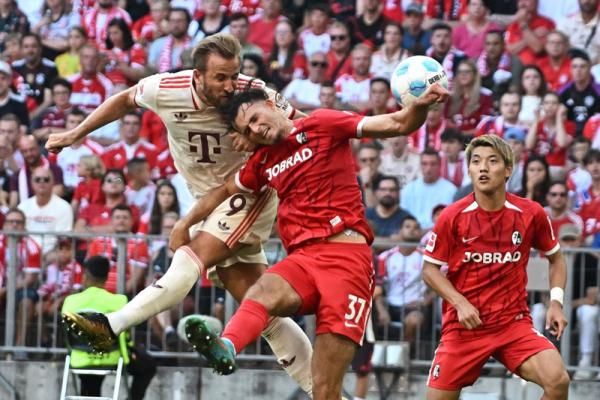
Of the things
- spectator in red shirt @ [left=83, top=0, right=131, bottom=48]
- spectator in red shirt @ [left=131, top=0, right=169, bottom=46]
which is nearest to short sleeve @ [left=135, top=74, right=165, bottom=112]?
spectator in red shirt @ [left=131, top=0, right=169, bottom=46]

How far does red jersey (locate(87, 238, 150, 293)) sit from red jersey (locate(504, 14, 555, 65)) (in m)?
4.63

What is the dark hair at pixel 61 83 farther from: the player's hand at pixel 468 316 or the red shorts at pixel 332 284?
the player's hand at pixel 468 316

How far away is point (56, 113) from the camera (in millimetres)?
16500

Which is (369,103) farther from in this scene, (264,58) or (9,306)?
(9,306)

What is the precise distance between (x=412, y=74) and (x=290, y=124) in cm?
82

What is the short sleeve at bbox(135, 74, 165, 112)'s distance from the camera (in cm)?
967

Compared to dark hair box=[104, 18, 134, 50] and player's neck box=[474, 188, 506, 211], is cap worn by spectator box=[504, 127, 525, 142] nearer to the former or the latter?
dark hair box=[104, 18, 134, 50]

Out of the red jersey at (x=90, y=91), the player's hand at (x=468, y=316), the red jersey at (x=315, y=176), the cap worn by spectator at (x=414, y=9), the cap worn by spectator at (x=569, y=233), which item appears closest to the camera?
the red jersey at (x=315, y=176)

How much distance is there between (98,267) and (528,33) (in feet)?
18.2

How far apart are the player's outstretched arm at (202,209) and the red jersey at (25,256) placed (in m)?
4.48

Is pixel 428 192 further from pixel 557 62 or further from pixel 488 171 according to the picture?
pixel 488 171

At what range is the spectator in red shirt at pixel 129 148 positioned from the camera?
15648 mm

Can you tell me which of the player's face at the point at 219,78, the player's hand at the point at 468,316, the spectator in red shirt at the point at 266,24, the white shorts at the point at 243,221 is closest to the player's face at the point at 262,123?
the player's face at the point at 219,78

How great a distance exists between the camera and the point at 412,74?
8875mm
